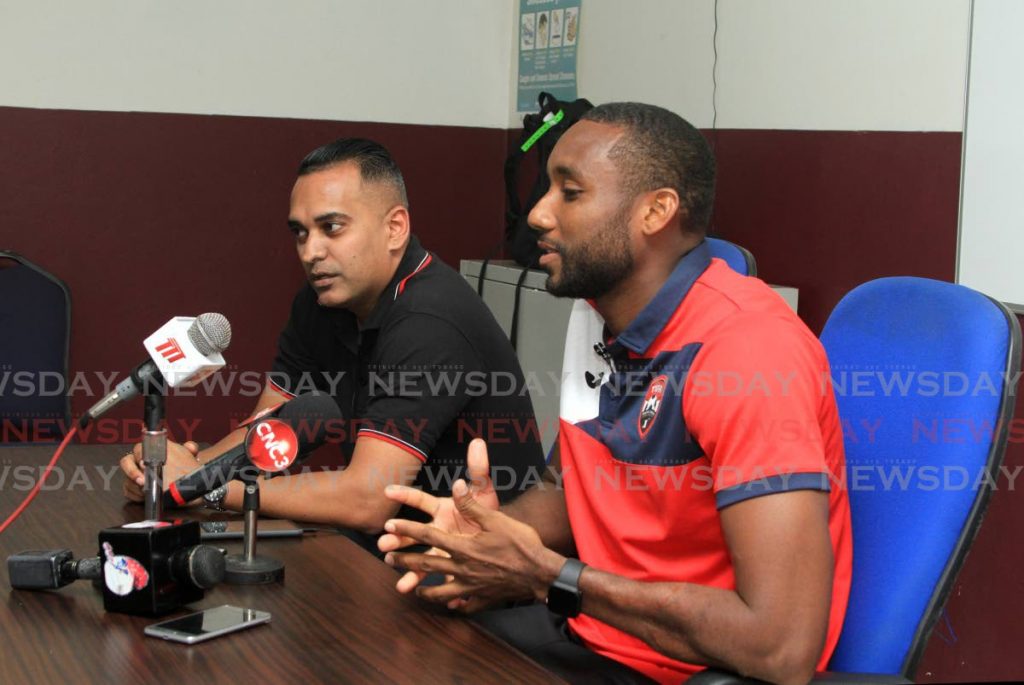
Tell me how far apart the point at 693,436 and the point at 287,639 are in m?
0.53

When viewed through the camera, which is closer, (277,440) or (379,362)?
(277,440)

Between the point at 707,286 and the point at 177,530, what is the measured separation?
73 cm

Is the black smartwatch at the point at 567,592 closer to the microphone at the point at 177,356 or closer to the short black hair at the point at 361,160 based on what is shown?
the microphone at the point at 177,356

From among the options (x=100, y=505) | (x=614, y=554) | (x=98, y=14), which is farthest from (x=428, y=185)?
(x=614, y=554)

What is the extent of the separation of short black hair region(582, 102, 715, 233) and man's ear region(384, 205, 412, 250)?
0.77 metres

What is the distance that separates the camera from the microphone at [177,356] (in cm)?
150

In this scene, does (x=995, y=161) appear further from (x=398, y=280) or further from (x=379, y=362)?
(x=379, y=362)

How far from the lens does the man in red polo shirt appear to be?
4.38ft

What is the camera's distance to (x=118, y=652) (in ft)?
4.22

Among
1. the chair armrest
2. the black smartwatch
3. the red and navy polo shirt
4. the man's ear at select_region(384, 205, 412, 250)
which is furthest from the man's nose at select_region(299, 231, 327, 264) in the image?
the chair armrest

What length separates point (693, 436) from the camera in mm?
1491

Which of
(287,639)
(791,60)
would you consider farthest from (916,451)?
(791,60)

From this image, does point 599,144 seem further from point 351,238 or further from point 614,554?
point 351,238

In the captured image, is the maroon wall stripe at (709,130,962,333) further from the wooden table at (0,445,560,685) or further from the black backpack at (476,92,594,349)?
the wooden table at (0,445,560,685)
